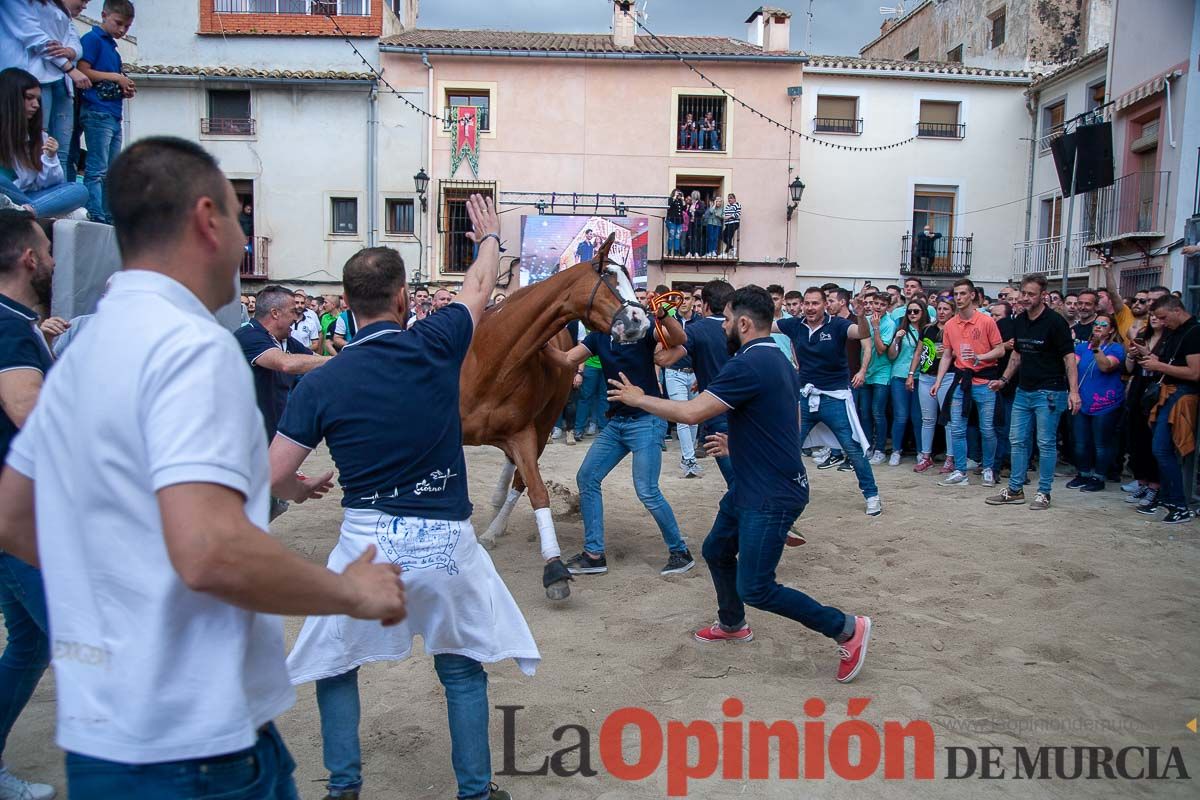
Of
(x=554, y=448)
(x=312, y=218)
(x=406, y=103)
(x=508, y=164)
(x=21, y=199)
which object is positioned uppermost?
(x=406, y=103)

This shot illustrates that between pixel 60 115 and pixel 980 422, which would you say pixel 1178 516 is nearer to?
pixel 980 422

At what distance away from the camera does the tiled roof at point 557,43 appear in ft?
78.3

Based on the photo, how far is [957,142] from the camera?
26312mm

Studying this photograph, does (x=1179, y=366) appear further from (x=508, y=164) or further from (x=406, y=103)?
(x=406, y=103)

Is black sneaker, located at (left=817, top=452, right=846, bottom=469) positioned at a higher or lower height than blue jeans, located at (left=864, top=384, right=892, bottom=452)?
lower

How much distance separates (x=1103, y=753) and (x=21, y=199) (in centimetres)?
616

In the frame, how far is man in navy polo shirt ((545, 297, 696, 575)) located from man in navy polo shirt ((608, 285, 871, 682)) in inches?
65.1

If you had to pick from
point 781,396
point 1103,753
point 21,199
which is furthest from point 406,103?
point 1103,753

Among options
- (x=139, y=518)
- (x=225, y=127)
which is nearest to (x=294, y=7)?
(x=225, y=127)

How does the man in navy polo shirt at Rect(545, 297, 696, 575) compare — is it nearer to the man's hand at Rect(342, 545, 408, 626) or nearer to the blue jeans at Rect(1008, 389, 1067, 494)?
the blue jeans at Rect(1008, 389, 1067, 494)

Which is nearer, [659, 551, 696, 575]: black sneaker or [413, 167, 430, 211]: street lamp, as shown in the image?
[659, 551, 696, 575]: black sneaker

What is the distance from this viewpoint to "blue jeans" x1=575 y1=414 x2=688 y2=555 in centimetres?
607

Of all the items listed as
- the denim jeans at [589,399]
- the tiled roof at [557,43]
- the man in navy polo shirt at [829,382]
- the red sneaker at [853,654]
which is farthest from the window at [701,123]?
the red sneaker at [853,654]

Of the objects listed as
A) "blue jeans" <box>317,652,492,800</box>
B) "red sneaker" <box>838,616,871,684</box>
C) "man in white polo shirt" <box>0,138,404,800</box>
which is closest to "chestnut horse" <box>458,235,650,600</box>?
"red sneaker" <box>838,616,871,684</box>
